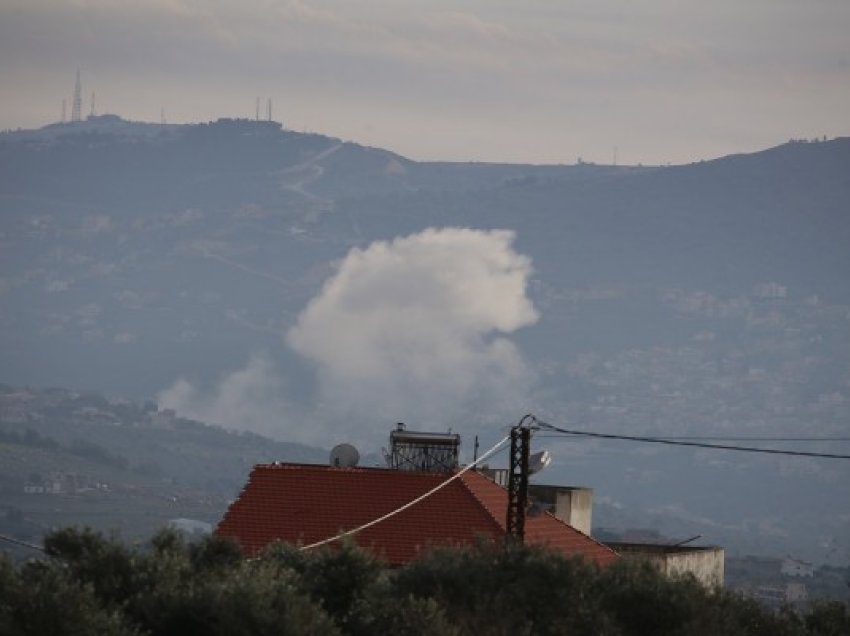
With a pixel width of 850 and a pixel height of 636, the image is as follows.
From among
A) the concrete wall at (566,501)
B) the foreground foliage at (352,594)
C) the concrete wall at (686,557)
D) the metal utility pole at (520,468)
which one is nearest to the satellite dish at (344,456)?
the concrete wall at (566,501)

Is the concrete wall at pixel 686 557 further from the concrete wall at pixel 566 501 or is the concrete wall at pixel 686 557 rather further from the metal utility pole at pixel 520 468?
the metal utility pole at pixel 520 468

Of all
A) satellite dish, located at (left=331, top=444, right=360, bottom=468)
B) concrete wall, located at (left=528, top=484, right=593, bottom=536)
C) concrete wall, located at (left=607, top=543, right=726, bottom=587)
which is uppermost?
satellite dish, located at (left=331, top=444, right=360, bottom=468)

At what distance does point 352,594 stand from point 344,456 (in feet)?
88.3

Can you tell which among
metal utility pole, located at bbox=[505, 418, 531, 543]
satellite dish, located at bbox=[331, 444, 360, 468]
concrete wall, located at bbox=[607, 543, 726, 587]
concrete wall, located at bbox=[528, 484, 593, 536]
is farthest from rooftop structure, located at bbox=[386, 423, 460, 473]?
metal utility pole, located at bbox=[505, 418, 531, 543]

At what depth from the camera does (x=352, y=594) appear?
49.2m

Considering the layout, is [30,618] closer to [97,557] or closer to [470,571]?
[97,557]

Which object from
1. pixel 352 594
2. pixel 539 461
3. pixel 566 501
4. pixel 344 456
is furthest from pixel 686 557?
pixel 352 594

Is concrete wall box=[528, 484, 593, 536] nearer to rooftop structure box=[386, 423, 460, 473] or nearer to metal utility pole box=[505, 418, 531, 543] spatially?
rooftop structure box=[386, 423, 460, 473]

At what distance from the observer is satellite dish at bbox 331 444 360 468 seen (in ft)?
249

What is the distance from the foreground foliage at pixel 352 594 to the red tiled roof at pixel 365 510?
31.9 ft

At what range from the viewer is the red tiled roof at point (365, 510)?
2477 inches

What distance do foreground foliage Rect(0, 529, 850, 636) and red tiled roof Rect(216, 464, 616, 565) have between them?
31.9 feet

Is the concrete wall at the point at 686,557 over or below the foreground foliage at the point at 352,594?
over

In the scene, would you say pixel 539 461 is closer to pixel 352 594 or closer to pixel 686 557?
pixel 352 594
